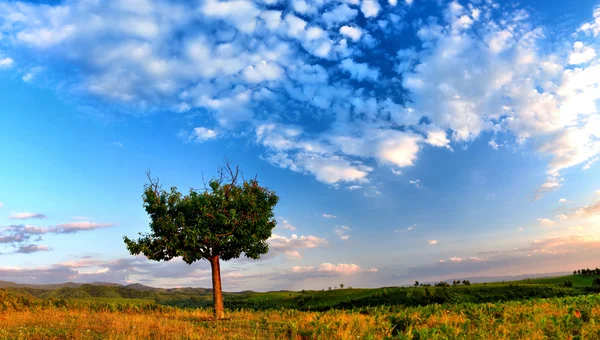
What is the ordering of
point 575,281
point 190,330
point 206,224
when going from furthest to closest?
point 575,281, point 206,224, point 190,330

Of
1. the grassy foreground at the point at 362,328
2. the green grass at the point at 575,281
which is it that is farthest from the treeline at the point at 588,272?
the grassy foreground at the point at 362,328

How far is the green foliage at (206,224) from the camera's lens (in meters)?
28.9

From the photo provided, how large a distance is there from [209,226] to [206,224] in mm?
307

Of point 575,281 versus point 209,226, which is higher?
point 209,226

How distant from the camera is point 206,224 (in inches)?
1148

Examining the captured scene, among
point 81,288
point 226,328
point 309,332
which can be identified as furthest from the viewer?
point 81,288

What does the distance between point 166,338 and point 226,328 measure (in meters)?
3.75

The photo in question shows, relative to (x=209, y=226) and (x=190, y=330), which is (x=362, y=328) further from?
(x=209, y=226)

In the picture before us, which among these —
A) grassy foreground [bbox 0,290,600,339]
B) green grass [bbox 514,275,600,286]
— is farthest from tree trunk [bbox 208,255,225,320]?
green grass [bbox 514,275,600,286]

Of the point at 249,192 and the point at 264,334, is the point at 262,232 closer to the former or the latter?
the point at 249,192

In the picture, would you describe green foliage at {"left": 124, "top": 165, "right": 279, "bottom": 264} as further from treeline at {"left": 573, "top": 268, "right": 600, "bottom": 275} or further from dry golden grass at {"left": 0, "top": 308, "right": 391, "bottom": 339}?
treeline at {"left": 573, "top": 268, "right": 600, "bottom": 275}

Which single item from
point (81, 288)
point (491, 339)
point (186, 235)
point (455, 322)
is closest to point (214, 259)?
point (186, 235)

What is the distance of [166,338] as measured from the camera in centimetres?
1545

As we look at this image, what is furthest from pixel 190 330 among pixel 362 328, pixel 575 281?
pixel 575 281
